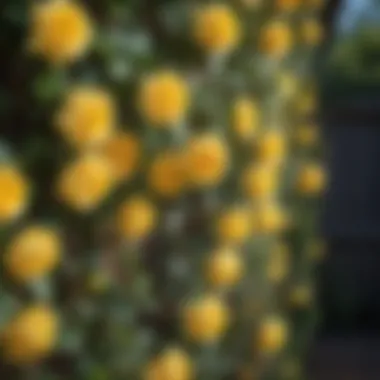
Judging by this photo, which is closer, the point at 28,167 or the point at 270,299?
the point at 28,167

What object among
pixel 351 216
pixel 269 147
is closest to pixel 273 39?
pixel 269 147

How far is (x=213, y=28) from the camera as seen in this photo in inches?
74.2

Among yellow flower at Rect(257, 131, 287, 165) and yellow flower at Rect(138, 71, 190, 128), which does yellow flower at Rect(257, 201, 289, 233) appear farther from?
yellow flower at Rect(138, 71, 190, 128)

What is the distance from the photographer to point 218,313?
1962mm

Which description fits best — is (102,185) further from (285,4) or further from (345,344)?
(345,344)

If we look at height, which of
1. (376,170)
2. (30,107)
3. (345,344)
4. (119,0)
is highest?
(119,0)

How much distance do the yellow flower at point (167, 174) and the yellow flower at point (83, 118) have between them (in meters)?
0.16

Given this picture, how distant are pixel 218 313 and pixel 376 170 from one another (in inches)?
189

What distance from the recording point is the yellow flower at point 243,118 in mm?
2080

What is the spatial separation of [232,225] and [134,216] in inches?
15.8

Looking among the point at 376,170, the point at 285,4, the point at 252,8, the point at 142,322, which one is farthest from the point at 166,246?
the point at 376,170

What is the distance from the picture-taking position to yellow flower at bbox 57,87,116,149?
1.57 metres

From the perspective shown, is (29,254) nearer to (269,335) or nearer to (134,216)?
(134,216)

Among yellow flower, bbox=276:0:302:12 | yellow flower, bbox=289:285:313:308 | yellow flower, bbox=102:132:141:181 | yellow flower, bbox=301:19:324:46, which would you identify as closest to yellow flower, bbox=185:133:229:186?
yellow flower, bbox=102:132:141:181
